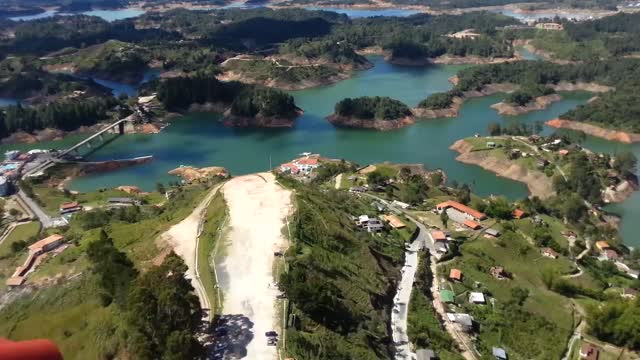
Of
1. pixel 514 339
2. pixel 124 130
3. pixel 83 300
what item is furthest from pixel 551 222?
pixel 124 130

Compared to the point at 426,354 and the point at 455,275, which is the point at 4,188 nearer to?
the point at 455,275

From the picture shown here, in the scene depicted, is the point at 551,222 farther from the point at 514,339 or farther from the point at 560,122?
the point at 560,122

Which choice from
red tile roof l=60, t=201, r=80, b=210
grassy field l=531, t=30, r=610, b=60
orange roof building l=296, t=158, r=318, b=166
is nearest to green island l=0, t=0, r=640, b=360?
orange roof building l=296, t=158, r=318, b=166

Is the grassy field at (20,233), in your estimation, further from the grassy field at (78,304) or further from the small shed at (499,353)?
the small shed at (499,353)

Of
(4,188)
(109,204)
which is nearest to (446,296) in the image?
(109,204)

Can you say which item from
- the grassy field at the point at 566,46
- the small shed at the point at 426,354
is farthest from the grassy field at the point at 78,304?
the grassy field at the point at 566,46

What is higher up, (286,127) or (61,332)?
(61,332)
